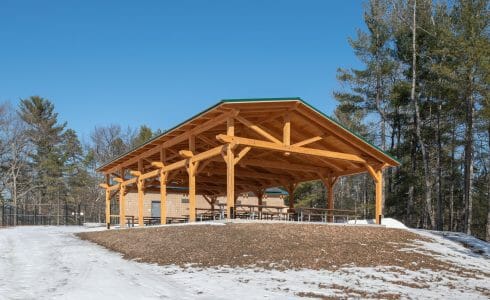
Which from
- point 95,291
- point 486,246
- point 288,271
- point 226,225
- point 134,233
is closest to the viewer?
point 95,291

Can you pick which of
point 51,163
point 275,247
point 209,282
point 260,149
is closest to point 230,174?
point 275,247

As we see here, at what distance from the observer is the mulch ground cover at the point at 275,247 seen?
10117mm

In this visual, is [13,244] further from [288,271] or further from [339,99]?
[339,99]

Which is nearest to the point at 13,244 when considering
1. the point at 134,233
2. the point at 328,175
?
the point at 134,233

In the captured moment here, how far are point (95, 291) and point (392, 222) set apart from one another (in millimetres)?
15784

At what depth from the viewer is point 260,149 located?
1930 centimetres

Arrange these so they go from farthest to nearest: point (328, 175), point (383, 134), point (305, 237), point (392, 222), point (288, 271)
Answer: point (383, 134) < point (328, 175) < point (392, 222) < point (305, 237) < point (288, 271)

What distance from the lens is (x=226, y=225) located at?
1384 cm

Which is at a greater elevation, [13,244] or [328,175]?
[328,175]

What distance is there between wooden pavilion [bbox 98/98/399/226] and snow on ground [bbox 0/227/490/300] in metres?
6.05

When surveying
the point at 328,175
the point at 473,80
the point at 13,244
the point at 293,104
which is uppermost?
the point at 473,80

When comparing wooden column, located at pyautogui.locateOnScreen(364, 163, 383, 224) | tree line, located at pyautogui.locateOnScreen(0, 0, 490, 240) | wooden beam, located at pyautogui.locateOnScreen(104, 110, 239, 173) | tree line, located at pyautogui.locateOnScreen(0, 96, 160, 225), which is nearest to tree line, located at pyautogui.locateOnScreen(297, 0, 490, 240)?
tree line, located at pyautogui.locateOnScreen(0, 0, 490, 240)

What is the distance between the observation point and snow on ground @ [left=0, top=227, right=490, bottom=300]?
694 cm

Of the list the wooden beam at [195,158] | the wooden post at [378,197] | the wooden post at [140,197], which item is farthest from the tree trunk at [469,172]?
the wooden post at [140,197]
